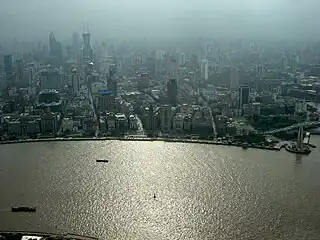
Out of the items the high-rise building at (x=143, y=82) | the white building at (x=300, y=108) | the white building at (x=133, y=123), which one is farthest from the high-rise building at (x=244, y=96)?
the high-rise building at (x=143, y=82)

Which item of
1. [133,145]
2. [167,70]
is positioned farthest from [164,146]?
[167,70]

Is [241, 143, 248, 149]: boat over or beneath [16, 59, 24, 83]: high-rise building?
beneath

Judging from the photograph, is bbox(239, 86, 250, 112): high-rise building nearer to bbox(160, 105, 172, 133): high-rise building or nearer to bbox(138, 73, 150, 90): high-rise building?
bbox(160, 105, 172, 133): high-rise building

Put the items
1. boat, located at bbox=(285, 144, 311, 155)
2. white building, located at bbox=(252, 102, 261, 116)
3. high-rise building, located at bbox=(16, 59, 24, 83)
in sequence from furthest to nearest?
1. high-rise building, located at bbox=(16, 59, 24, 83)
2. white building, located at bbox=(252, 102, 261, 116)
3. boat, located at bbox=(285, 144, 311, 155)

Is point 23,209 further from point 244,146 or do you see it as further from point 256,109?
point 256,109

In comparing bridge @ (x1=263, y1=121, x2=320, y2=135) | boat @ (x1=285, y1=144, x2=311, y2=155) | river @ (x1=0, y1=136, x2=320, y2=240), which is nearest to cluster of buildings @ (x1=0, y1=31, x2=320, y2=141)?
bridge @ (x1=263, y1=121, x2=320, y2=135)

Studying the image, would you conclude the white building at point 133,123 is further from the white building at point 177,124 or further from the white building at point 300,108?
the white building at point 300,108

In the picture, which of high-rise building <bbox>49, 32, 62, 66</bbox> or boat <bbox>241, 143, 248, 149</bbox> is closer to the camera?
boat <bbox>241, 143, 248, 149</bbox>

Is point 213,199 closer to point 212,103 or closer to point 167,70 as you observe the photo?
point 212,103
